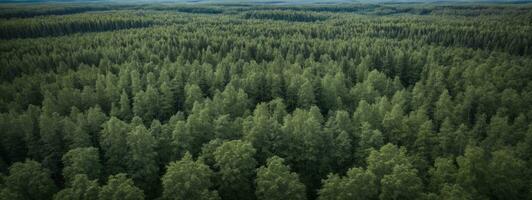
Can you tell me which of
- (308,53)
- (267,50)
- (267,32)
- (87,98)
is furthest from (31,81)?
(267,32)

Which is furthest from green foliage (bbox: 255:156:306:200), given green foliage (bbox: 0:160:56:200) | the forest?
green foliage (bbox: 0:160:56:200)

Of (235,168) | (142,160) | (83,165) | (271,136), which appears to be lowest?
(142,160)

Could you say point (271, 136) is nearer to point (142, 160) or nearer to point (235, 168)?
point (235, 168)

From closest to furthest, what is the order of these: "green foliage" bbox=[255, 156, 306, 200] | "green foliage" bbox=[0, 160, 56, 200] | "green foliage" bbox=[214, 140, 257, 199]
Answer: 1. "green foliage" bbox=[255, 156, 306, 200]
2. "green foliage" bbox=[0, 160, 56, 200]
3. "green foliage" bbox=[214, 140, 257, 199]

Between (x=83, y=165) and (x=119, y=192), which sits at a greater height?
(x=119, y=192)

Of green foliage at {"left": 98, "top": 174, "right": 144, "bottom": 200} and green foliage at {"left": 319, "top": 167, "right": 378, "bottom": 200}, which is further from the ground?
green foliage at {"left": 98, "top": 174, "right": 144, "bottom": 200}

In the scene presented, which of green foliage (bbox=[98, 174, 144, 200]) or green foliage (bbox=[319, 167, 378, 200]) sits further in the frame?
green foliage (bbox=[319, 167, 378, 200])

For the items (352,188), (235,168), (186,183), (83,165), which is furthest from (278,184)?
(83,165)

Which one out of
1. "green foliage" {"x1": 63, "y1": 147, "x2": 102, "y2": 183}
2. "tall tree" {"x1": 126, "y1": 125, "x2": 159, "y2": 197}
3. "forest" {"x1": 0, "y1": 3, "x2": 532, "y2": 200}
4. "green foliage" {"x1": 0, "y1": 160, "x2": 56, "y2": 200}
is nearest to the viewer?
"forest" {"x1": 0, "y1": 3, "x2": 532, "y2": 200}

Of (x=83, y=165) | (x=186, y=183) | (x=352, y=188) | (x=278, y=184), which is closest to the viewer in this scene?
(x=186, y=183)

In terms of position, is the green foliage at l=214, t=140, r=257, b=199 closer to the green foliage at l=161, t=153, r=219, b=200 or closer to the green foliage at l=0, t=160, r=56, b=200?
the green foliage at l=161, t=153, r=219, b=200

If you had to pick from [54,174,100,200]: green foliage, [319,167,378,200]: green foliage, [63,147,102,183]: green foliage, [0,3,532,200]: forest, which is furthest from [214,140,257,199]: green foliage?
[63,147,102,183]: green foliage

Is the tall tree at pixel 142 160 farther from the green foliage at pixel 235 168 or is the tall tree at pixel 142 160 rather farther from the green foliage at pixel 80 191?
the green foliage at pixel 80 191
